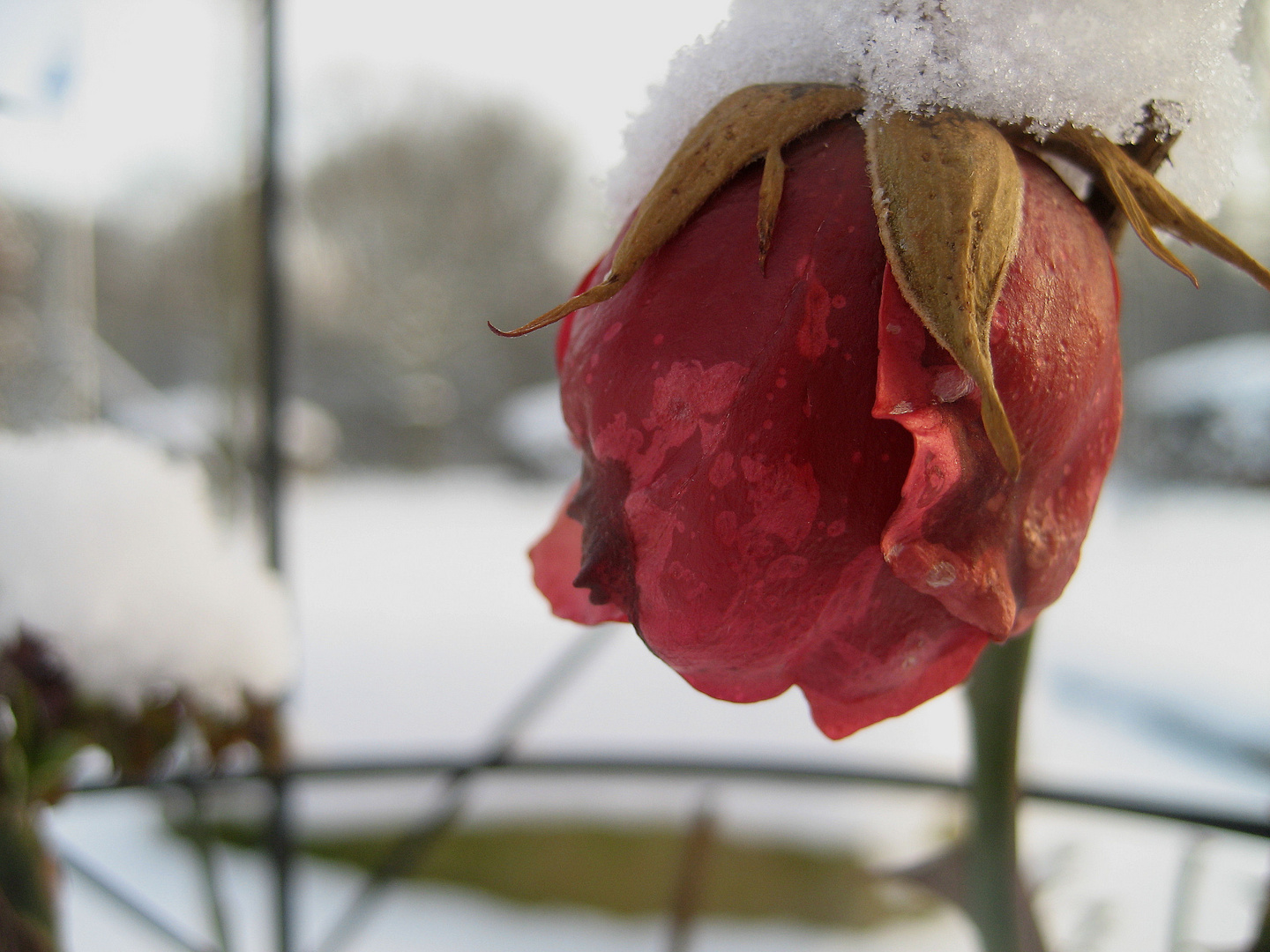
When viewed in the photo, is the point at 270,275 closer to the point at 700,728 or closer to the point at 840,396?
the point at 840,396

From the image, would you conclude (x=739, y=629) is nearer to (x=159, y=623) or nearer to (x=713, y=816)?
(x=159, y=623)

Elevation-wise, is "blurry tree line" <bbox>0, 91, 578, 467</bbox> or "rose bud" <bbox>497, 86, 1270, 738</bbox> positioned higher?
"rose bud" <bbox>497, 86, 1270, 738</bbox>

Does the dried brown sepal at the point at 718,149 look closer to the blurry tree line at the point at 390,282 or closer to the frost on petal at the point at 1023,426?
the frost on petal at the point at 1023,426

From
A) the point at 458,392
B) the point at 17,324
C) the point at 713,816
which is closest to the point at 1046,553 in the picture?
the point at 713,816

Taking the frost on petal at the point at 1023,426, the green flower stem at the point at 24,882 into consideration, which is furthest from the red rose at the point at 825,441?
the green flower stem at the point at 24,882

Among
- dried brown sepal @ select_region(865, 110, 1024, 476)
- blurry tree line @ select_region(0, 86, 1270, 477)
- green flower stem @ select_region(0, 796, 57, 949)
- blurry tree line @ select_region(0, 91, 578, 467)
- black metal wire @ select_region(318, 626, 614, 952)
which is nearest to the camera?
dried brown sepal @ select_region(865, 110, 1024, 476)

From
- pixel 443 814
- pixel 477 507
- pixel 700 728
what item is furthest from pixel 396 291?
pixel 443 814

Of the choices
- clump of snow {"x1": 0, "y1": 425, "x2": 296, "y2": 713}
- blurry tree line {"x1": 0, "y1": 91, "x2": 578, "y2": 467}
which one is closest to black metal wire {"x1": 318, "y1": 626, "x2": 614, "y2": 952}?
clump of snow {"x1": 0, "y1": 425, "x2": 296, "y2": 713}

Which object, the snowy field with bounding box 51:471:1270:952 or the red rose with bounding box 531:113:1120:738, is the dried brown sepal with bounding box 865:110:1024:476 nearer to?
the red rose with bounding box 531:113:1120:738

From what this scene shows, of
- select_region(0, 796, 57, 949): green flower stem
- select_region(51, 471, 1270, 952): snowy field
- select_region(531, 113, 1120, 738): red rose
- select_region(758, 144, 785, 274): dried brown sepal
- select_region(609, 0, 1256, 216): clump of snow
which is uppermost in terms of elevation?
select_region(609, 0, 1256, 216): clump of snow

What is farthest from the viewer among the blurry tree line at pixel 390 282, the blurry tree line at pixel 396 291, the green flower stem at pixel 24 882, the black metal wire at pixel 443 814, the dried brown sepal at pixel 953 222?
the blurry tree line at pixel 390 282
